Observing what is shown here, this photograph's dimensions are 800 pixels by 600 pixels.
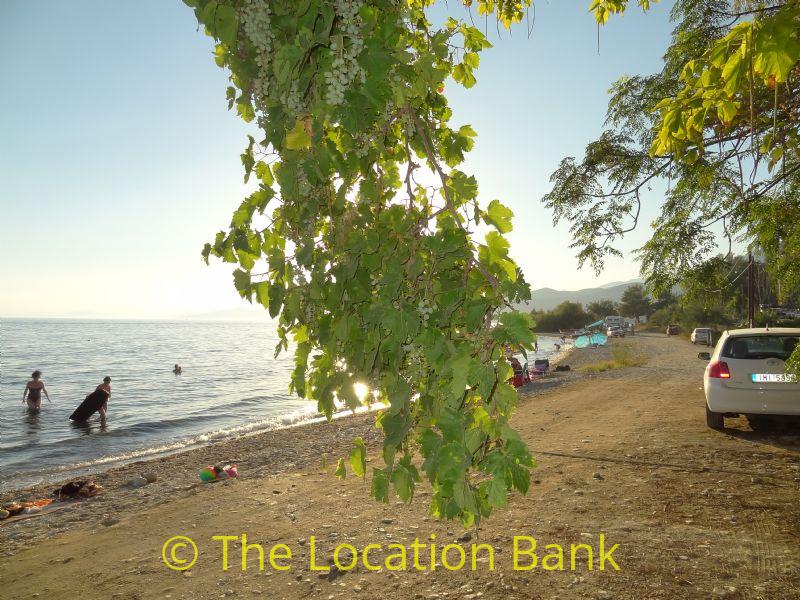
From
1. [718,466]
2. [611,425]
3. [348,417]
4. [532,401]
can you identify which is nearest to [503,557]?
[718,466]

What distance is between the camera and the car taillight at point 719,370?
780 centimetres

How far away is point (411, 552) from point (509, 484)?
3.50 m

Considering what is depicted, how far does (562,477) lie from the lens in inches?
244

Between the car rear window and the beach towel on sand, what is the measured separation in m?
19.7

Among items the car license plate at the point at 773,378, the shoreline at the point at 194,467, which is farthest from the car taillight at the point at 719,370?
the shoreline at the point at 194,467

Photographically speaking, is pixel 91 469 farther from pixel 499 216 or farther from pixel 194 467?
pixel 499 216

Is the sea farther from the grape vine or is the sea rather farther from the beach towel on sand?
the grape vine

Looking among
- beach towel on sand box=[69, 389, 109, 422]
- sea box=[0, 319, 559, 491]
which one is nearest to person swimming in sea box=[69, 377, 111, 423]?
beach towel on sand box=[69, 389, 109, 422]

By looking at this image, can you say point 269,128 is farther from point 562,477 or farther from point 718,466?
point 718,466

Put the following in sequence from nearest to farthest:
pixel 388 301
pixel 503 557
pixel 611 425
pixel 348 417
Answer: pixel 388 301, pixel 503 557, pixel 611 425, pixel 348 417

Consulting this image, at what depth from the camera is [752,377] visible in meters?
7.59

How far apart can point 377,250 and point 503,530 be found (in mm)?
3977

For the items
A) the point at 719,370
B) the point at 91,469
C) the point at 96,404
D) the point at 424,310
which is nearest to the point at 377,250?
the point at 424,310

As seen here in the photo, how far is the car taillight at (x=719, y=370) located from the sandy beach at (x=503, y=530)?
102cm
